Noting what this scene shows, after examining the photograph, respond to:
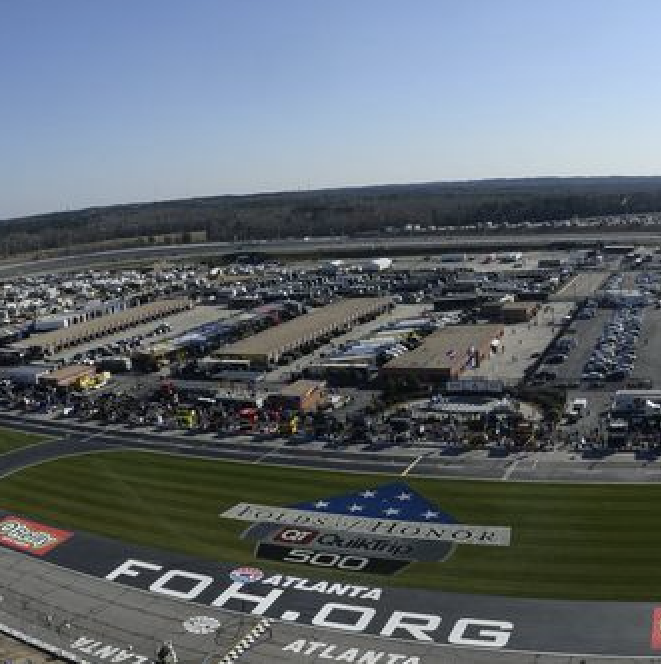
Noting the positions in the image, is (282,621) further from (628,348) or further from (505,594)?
(628,348)

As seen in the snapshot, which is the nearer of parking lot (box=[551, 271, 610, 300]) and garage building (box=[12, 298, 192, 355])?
garage building (box=[12, 298, 192, 355])

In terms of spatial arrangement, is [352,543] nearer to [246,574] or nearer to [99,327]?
[246,574]

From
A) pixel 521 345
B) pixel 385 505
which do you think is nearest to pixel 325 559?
pixel 385 505

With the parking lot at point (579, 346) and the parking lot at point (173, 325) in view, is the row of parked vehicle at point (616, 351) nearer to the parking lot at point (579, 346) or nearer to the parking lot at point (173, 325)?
the parking lot at point (579, 346)

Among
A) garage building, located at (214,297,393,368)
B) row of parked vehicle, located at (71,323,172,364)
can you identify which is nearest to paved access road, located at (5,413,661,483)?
garage building, located at (214,297,393,368)

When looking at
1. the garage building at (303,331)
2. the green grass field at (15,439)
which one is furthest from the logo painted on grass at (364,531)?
the garage building at (303,331)

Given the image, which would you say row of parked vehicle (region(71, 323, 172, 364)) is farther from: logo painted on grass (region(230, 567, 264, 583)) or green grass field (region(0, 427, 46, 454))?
logo painted on grass (region(230, 567, 264, 583))
